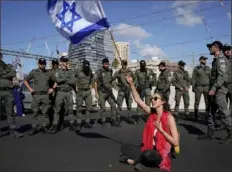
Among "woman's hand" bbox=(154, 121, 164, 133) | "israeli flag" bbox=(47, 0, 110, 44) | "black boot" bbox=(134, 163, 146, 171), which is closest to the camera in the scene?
"woman's hand" bbox=(154, 121, 164, 133)

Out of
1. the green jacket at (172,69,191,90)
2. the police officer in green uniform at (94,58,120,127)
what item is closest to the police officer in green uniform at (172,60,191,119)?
the green jacket at (172,69,191,90)

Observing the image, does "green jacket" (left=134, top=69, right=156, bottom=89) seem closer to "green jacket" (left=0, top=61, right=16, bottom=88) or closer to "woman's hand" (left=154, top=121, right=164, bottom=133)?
"green jacket" (left=0, top=61, right=16, bottom=88)

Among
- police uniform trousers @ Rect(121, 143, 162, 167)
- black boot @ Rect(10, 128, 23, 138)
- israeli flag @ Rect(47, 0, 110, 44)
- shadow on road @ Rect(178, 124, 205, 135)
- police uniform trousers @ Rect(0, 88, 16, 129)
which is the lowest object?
shadow on road @ Rect(178, 124, 205, 135)

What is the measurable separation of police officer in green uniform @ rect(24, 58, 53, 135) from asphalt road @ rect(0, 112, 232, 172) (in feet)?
1.58

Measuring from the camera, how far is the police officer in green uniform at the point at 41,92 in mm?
9109

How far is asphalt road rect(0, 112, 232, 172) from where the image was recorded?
5.27 m

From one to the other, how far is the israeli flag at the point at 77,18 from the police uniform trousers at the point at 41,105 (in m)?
2.95

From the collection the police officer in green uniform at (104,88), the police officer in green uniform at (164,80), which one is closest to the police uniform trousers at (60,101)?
the police officer in green uniform at (104,88)

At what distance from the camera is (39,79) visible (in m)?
9.19

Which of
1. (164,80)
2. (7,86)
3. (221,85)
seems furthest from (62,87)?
(221,85)

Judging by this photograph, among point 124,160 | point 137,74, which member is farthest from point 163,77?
point 124,160

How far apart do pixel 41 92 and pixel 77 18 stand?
11.2 ft

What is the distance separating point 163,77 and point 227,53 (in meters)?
2.84

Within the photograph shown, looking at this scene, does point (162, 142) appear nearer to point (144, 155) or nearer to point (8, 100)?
point (144, 155)
